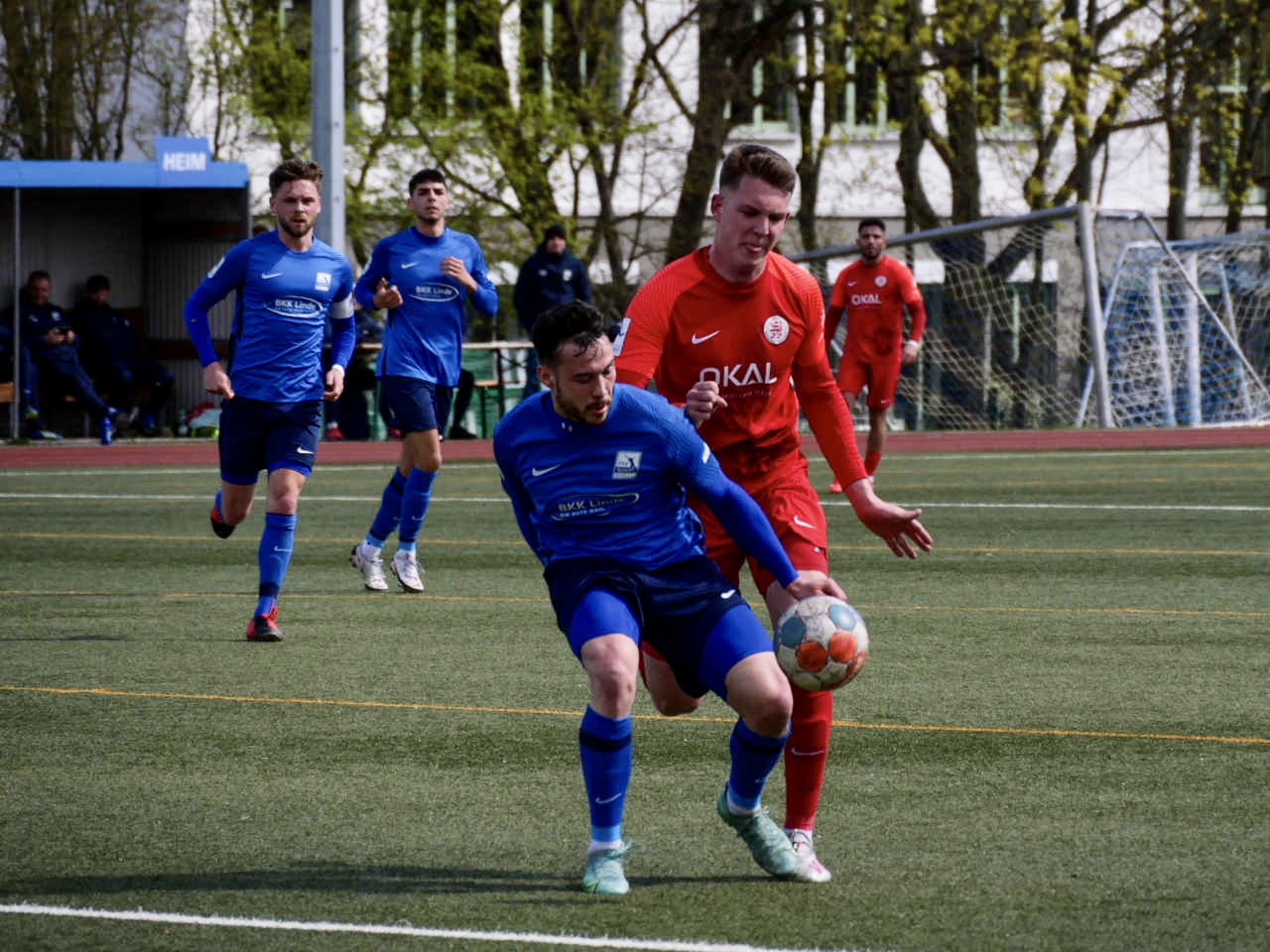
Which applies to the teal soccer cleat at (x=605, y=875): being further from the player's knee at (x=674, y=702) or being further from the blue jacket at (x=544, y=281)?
the blue jacket at (x=544, y=281)

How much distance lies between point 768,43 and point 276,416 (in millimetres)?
21353

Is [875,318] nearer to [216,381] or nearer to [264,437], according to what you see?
[264,437]

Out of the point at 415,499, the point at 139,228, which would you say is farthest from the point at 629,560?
the point at 139,228

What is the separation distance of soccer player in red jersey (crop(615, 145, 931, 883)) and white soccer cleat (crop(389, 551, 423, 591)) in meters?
5.98

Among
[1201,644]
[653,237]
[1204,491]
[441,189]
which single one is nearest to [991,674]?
[1201,644]

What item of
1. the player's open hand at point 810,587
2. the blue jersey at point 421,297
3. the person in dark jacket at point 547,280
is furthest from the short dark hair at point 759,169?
the person in dark jacket at point 547,280

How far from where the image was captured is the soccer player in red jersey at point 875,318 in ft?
61.8

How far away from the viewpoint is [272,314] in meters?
10.5

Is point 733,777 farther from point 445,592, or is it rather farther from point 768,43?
point 768,43

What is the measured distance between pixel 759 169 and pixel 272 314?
16.9 ft

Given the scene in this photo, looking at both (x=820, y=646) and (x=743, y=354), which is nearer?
(x=820, y=646)

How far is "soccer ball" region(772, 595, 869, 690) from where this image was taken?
5469 millimetres

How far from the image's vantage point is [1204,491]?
1792cm

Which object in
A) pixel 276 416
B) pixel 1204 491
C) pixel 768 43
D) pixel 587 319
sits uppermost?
pixel 768 43
